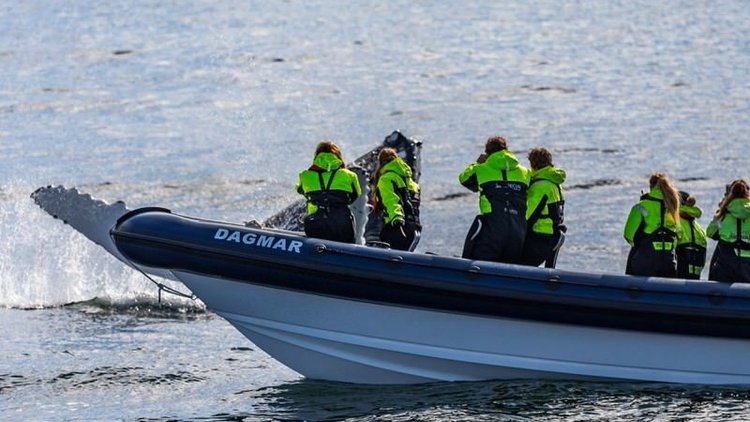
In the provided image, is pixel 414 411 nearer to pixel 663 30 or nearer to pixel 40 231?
pixel 40 231

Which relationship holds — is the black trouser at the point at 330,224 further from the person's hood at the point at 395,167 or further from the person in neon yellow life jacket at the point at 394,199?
the person's hood at the point at 395,167

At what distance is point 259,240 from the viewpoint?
11766mm

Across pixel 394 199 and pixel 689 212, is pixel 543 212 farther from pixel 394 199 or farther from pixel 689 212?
pixel 394 199

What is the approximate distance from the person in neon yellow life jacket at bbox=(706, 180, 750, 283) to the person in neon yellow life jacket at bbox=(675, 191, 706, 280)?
0.57 feet

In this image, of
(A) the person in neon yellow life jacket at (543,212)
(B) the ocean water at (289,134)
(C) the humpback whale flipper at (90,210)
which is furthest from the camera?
(C) the humpback whale flipper at (90,210)

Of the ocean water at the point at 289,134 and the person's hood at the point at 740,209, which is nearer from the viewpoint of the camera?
the person's hood at the point at 740,209

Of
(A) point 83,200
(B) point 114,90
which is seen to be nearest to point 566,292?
(A) point 83,200

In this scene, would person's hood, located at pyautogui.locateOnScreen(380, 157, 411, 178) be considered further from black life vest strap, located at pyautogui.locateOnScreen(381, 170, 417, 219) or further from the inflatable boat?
the inflatable boat

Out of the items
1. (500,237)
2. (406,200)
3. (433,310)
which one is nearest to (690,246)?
(500,237)

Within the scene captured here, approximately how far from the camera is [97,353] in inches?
542

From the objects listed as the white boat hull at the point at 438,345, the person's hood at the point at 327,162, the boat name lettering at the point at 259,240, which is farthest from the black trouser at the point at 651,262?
the boat name lettering at the point at 259,240

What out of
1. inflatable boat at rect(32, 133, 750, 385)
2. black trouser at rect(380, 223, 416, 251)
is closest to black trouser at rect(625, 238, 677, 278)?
inflatable boat at rect(32, 133, 750, 385)

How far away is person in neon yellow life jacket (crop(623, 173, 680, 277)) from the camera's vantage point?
11469mm

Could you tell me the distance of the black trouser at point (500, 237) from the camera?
38.6 ft
